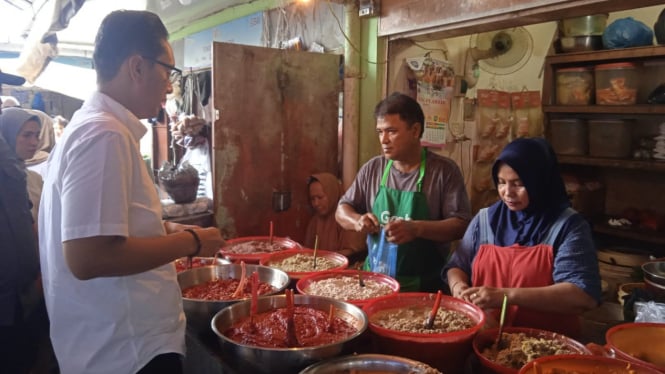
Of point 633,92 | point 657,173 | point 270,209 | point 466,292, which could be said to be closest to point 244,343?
point 466,292

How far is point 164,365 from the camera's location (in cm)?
156

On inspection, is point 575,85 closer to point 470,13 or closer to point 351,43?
point 470,13

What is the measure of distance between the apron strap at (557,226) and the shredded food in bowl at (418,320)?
0.55m

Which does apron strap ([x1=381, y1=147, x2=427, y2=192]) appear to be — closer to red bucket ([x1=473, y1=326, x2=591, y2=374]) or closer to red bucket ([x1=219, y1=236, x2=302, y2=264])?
red bucket ([x1=219, y1=236, x2=302, y2=264])

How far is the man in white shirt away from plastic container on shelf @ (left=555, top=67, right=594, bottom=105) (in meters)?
4.50

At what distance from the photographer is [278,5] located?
490 cm

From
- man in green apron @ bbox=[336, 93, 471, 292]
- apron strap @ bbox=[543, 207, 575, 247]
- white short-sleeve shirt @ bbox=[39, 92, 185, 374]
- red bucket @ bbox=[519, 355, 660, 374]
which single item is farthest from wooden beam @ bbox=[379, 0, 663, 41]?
white short-sleeve shirt @ bbox=[39, 92, 185, 374]

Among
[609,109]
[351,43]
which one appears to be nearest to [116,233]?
[351,43]

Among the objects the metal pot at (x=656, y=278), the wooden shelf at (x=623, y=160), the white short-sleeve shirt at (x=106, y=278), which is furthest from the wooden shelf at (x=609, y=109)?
the white short-sleeve shirt at (x=106, y=278)

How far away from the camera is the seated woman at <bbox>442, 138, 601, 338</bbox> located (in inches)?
73.7

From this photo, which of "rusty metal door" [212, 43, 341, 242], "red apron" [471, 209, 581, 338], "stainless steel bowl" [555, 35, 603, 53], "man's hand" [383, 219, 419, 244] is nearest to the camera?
"red apron" [471, 209, 581, 338]

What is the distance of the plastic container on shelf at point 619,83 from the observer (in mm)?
4383

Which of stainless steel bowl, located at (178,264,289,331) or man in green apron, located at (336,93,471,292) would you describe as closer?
stainless steel bowl, located at (178,264,289,331)

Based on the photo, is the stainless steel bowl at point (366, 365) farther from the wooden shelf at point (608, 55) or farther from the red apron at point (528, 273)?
the wooden shelf at point (608, 55)
